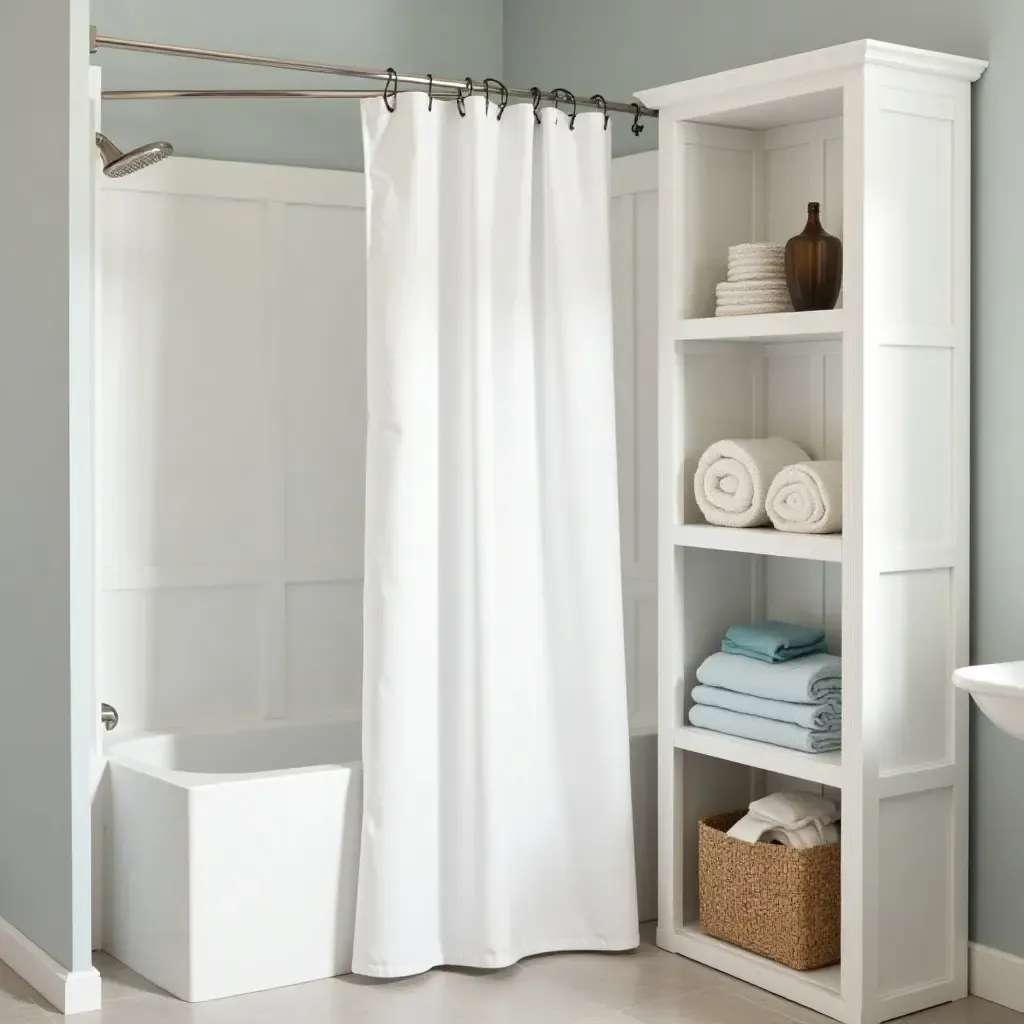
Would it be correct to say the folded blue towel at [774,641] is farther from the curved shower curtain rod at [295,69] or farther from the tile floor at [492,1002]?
the curved shower curtain rod at [295,69]

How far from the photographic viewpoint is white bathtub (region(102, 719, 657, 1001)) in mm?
3070

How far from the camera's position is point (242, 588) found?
3.95 m

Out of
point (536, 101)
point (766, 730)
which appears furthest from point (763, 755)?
point (536, 101)

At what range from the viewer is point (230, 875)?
10.1 feet

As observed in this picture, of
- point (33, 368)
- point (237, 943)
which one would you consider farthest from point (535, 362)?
point (237, 943)

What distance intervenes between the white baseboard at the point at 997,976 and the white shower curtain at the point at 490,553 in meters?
0.74

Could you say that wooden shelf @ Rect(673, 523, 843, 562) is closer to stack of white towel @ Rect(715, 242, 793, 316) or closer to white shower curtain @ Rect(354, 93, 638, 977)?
white shower curtain @ Rect(354, 93, 638, 977)

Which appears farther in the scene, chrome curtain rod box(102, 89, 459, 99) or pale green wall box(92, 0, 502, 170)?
pale green wall box(92, 0, 502, 170)

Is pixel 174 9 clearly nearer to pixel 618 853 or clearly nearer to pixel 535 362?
pixel 535 362

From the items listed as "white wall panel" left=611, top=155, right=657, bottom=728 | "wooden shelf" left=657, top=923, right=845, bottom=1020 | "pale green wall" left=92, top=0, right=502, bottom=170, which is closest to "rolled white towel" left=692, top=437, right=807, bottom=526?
"white wall panel" left=611, top=155, right=657, bottom=728

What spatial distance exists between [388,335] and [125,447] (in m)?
0.95

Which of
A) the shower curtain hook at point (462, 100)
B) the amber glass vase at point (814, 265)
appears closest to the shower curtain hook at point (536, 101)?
the shower curtain hook at point (462, 100)

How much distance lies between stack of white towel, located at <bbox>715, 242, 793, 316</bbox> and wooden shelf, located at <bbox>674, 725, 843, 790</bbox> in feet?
3.03

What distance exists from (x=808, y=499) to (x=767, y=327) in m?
0.37
